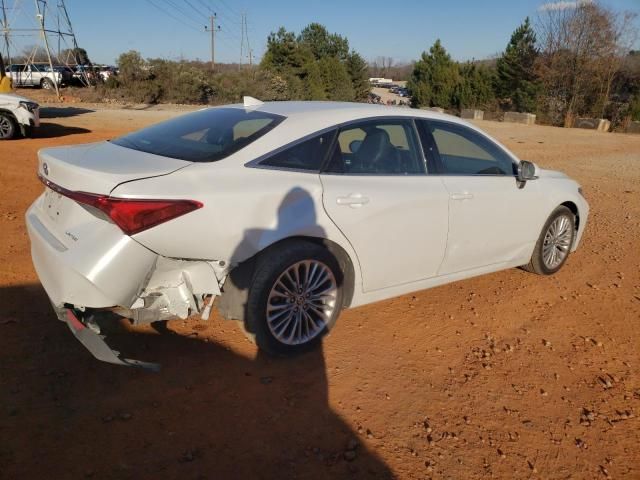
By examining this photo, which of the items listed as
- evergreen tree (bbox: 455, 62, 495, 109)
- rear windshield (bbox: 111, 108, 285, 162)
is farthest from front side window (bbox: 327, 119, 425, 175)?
evergreen tree (bbox: 455, 62, 495, 109)

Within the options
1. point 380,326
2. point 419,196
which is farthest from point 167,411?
point 419,196

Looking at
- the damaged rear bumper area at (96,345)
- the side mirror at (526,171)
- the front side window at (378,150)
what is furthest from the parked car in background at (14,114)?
the side mirror at (526,171)

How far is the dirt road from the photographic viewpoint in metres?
2.61

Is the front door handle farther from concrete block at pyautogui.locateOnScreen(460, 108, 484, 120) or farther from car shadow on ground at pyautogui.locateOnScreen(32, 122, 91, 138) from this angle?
concrete block at pyautogui.locateOnScreen(460, 108, 484, 120)

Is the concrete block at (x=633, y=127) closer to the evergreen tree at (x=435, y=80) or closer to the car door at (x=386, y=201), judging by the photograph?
the evergreen tree at (x=435, y=80)

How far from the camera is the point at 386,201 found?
146 inches

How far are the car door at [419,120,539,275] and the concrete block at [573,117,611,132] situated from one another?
24.6m

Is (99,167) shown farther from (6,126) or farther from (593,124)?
(593,124)

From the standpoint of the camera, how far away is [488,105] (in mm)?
37469

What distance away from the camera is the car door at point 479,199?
4160mm

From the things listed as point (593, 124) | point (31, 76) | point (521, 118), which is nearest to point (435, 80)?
point (521, 118)

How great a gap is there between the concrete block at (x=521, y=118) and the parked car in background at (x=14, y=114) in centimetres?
2430

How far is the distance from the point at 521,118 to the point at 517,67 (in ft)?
36.8

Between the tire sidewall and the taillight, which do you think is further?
the tire sidewall
